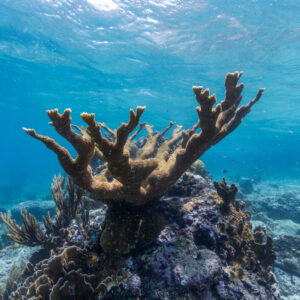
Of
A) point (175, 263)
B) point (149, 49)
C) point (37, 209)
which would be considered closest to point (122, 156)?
point (175, 263)

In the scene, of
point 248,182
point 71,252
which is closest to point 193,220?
point 71,252

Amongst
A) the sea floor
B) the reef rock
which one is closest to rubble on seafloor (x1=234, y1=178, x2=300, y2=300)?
the sea floor

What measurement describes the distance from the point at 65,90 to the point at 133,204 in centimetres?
2775

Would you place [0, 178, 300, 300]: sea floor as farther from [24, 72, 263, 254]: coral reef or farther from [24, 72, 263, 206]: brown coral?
[24, 72, 263, 206]: brown coral

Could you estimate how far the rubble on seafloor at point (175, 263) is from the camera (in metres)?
2.45

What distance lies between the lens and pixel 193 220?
10.7 ft

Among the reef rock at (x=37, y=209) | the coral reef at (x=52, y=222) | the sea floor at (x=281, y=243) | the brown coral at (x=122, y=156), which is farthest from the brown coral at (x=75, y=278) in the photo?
the reef rock at (x=37, y=209)

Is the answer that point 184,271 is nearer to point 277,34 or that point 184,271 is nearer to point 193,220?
point 193,220

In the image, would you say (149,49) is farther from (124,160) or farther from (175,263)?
(175,263)

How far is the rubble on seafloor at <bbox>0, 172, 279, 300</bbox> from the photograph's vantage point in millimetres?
2453

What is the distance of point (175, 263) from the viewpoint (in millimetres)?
2596

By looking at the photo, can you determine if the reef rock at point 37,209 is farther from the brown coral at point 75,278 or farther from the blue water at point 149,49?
the blue water at point 149,49

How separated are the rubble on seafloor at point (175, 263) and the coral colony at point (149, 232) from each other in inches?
0.5

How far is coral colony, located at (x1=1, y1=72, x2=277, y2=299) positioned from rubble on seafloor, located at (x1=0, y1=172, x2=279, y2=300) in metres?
0.01
